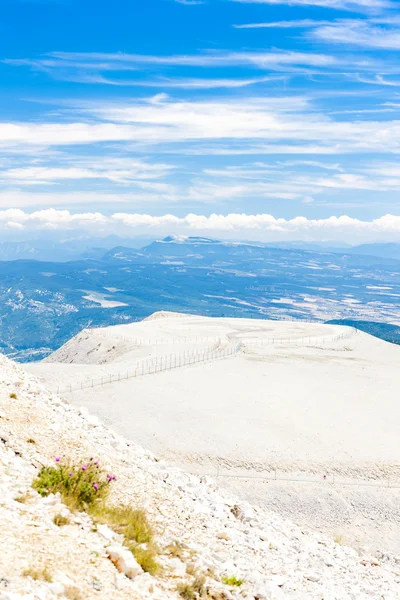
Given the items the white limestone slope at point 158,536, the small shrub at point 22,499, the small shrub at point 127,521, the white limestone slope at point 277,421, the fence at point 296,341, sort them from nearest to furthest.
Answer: the white limestone slope at point 158,536
the small shrub at point 22,499
the small shrub at point 127,521
the white limestone slope at point 277,421
the fence at point 296,341

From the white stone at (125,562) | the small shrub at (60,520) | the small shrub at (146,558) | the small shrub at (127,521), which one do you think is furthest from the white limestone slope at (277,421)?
the small shrub at (60,520)

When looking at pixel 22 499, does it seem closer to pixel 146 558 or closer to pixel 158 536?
pixel 146 558

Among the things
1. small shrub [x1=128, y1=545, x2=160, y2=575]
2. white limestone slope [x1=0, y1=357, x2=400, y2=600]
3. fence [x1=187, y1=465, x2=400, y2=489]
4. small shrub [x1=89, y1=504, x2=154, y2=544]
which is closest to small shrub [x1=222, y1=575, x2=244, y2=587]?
white limestone slope [x1=0, y1=357, x2=400, y2=600]

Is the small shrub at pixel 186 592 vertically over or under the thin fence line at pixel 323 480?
over

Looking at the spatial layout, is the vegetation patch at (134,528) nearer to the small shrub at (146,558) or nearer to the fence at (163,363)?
the small shrub at (146,558)

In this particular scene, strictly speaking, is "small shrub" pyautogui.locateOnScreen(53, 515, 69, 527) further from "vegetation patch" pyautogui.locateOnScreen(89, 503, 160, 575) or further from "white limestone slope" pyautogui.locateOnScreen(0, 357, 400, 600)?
"vegetation patch" pyautogui.locateOnScreen(89, 503, 160, 575)

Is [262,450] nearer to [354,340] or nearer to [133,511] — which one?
[133,511]

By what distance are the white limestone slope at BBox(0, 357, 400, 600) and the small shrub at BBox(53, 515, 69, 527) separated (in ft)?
0.75

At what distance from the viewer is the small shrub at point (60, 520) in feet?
45.1

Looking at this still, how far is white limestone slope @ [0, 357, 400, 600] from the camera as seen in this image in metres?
11.8

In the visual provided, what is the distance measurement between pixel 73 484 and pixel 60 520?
2196mm

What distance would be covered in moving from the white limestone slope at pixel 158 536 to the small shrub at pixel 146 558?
0.30 meters

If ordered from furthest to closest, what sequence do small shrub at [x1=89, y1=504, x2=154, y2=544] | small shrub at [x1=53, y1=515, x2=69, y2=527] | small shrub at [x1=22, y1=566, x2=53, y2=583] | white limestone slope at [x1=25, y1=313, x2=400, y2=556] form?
white limestone slope at [x1=25, y1=313, x2=400, y2=556] → small shrub at [x1=89, y1=504, x2=154, y2=544] → small shrub at [x1=53, y1=515, x2=69, y2=527] → small shrub at [x1=22, y1=566, x2=53, y2=583]

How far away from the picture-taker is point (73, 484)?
16016 millimetres
